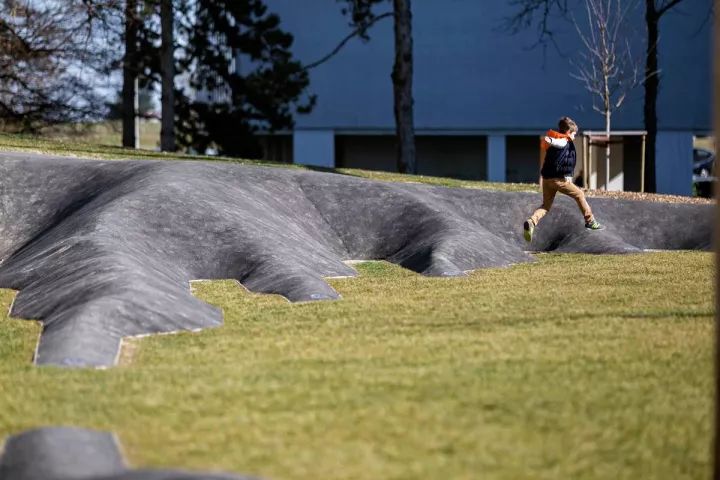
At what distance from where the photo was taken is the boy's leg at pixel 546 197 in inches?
679

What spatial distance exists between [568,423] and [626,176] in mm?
32378

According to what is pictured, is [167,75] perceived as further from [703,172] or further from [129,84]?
[703,172]

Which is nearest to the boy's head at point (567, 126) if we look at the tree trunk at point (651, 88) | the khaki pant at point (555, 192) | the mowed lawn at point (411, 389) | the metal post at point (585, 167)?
the khaki pant at point (555, 192)

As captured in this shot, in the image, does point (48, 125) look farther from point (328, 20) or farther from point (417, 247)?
point (417, 247)

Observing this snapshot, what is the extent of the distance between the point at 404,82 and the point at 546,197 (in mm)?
12708

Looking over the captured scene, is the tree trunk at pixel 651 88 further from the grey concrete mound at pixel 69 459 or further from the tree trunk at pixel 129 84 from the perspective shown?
the grey concrete mound at pixel 69 459

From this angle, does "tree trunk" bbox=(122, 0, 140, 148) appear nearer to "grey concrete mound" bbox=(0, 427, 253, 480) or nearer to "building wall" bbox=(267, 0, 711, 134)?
"building wall" bbox=(267, 0, 711, 134)

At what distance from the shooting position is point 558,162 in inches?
667

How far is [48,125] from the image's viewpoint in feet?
115

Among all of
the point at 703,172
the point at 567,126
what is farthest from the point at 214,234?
the point at 703,172

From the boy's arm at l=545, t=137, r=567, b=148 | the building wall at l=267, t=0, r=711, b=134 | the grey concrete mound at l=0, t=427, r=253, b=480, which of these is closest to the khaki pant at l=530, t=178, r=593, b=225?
the boy's arm at l=545, t=137, r=567, b=148

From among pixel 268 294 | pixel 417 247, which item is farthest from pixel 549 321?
pixel 417 247

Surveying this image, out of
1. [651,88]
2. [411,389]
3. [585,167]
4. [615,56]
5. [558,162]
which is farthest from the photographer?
[615,56]

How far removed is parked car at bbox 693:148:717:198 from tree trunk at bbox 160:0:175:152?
17211 millimetres
